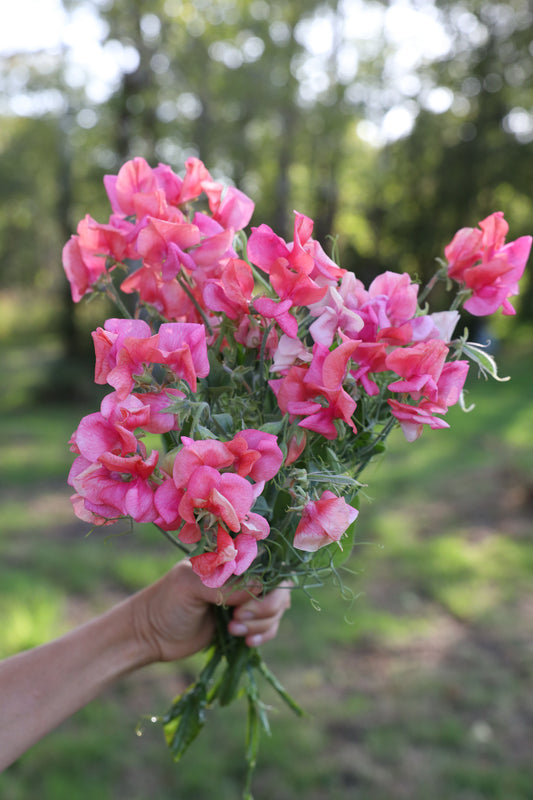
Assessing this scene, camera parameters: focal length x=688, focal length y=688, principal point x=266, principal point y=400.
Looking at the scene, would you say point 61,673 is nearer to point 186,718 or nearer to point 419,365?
point 186,718

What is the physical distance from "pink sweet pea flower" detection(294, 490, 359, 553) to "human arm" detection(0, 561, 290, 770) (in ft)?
1.18

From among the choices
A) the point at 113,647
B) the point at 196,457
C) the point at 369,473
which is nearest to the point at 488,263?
the point at 196,457

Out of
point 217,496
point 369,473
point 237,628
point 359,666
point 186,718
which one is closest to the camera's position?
point 217,496

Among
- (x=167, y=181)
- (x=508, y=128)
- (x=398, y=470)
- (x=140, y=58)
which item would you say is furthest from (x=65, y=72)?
(x=167, y=181)

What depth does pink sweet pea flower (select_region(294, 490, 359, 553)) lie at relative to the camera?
3.13 feet

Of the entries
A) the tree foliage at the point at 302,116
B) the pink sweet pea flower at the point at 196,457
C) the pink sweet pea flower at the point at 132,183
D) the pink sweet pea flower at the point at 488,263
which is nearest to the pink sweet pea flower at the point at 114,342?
the pink sweet pea flower at the point at 196,457

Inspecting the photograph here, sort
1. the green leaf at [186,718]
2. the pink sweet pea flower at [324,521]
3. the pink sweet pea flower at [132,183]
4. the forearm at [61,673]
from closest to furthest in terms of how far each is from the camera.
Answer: the pink sweet pea flower at [324,521]
the pink sweet pea flower at [132,183]
the forearm at [61,673]
the green leaf at [186,718]

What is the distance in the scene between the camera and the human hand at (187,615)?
1360mm

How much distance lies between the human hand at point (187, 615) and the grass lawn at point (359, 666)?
0.20 meters

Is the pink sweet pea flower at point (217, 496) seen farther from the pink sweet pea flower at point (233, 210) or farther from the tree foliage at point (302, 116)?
the tree foliage at point (302, 116)

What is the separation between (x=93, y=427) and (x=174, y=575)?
2.00ft

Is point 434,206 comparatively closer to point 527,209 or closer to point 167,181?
point 527,209

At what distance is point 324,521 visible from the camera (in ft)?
3.14

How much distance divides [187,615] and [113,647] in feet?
0.68
